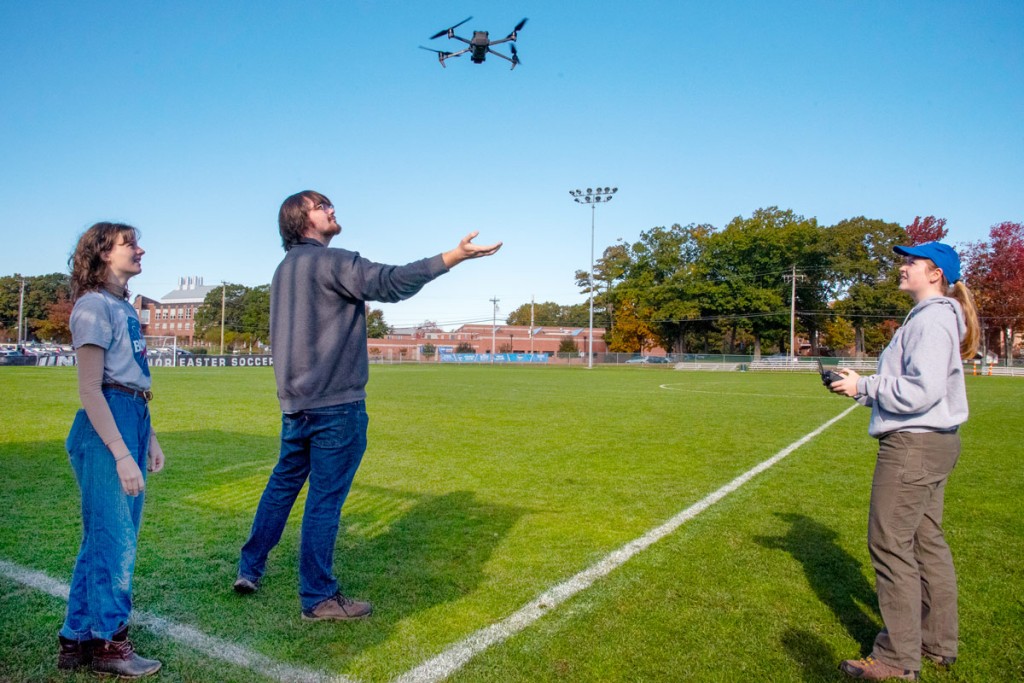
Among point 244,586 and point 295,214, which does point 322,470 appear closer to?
point 244,586

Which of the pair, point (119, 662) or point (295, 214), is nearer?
point (119, 662)

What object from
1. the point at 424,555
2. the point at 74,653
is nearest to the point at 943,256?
the point at 424,555

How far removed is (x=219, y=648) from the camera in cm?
300

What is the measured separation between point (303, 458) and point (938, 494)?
299 centimetres

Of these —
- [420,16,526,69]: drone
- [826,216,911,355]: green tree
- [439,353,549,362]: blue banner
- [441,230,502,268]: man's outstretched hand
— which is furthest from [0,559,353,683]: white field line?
[439,353,549,362]: blue banner

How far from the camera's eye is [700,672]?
9.36 feet

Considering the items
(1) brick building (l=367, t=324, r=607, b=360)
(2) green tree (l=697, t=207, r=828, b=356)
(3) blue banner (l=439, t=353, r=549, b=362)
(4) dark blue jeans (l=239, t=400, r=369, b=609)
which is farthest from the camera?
(1) brick building (l=367, t=324, r=607, b=360)

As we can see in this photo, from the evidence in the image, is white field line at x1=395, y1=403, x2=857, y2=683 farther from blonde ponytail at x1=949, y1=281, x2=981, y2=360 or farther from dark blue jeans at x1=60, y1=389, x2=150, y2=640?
blonde ponytail at x1=949, y1=281, x2=981, y2=360

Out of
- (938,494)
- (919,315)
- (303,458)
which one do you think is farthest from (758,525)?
(303,458)

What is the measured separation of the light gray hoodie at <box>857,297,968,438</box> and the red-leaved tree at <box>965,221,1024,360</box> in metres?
63.6

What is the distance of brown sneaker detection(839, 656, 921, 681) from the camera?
113 inches

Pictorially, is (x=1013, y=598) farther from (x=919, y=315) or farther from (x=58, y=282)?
(x=58, y=282)

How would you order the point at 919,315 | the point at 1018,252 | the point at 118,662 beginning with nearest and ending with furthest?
the point at 118,662, the point at 919,315, the point at 1018,252

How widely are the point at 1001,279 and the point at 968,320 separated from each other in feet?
220
